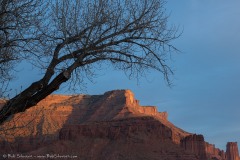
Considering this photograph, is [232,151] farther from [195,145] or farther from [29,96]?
[29,96]

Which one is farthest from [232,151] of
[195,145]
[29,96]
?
[29,96]

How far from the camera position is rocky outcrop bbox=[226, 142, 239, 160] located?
17688cm

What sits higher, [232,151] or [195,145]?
[232,151]

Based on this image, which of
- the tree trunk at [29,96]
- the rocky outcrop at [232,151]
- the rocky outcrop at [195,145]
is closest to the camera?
the tree trunk at [29,96]

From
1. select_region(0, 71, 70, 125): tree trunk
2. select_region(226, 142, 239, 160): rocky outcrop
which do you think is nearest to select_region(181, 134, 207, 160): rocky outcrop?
select_region(226, 142, 239, 160): rocky outcrop

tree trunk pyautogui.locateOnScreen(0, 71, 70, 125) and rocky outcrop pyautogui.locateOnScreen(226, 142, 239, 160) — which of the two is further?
rocky outcrop pyautogui.locateOnScreen(226, 142, 239, 160)

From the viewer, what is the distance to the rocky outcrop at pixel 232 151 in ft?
580

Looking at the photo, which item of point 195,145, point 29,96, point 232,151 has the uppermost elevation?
point 232,151

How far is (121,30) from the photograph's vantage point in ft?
30.4

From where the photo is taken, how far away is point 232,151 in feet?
589

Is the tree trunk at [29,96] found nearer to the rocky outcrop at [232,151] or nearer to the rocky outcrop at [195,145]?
the rocky outcrop at [195,145]

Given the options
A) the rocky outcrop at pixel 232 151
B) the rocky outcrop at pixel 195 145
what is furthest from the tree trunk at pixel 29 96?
the rocky outcrop at pixel 232 151

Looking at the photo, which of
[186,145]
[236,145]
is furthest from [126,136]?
[236,145]

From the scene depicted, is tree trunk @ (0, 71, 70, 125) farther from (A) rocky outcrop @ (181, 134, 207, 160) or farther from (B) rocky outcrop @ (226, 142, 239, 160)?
(B) rocky outcrop @ (226, 142, 239, 160)
